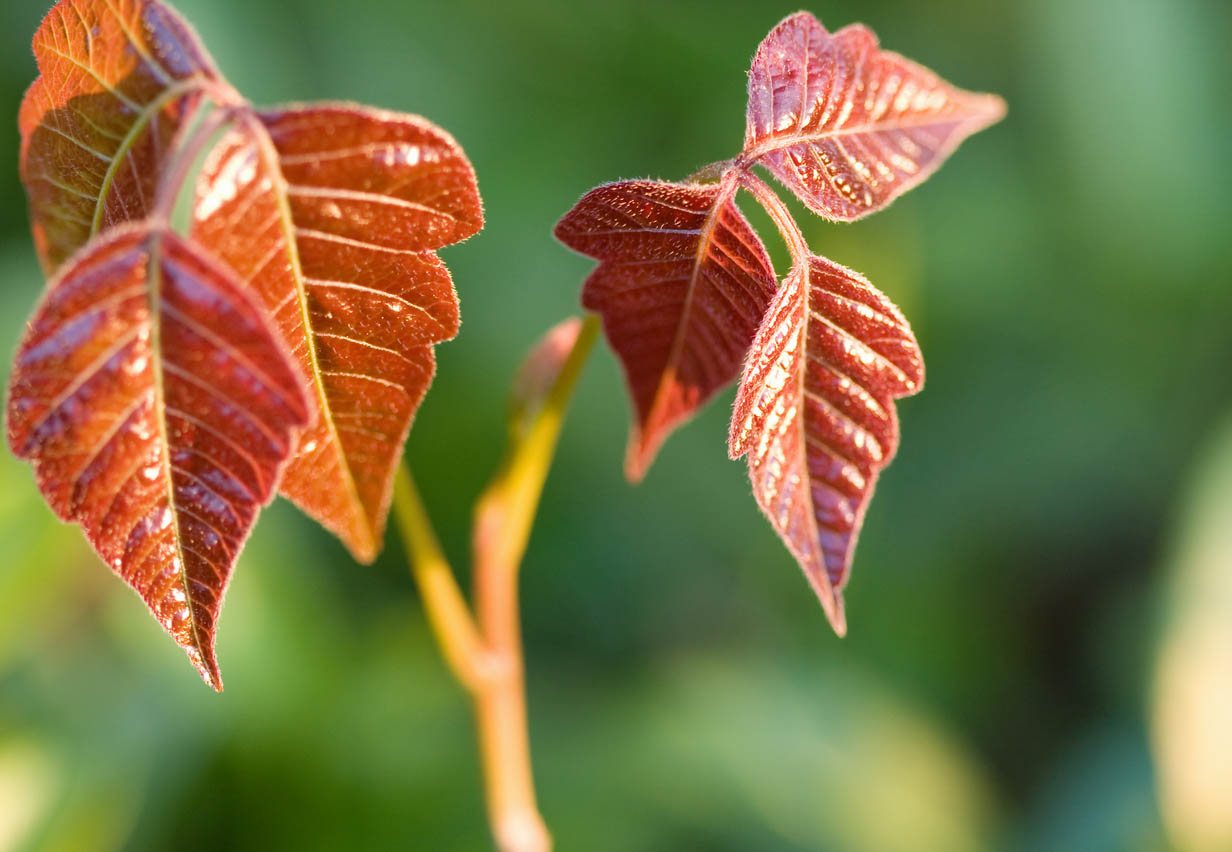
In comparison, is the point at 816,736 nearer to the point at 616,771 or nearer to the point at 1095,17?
the point at 616,771

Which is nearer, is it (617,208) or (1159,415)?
(617,208)

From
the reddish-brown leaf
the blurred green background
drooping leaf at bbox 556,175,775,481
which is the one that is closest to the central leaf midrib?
the reddish-brown leaf

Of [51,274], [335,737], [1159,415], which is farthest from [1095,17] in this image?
[51,274]

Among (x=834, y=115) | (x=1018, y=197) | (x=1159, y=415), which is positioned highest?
(x=834, y=115)

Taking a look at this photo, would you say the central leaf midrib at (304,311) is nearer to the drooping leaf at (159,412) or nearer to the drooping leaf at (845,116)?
the drooping leaf at (159,412)

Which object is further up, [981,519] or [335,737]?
[981,519]

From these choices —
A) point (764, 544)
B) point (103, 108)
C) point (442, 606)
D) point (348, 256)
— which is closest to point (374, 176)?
point (348, 256)

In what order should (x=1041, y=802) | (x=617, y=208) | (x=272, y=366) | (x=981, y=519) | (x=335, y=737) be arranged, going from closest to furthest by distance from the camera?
(x=272, y=366) → (x=617, y=208) → (x=335, y=737) → (x=1041, y=802) → (x=981, y=519)
